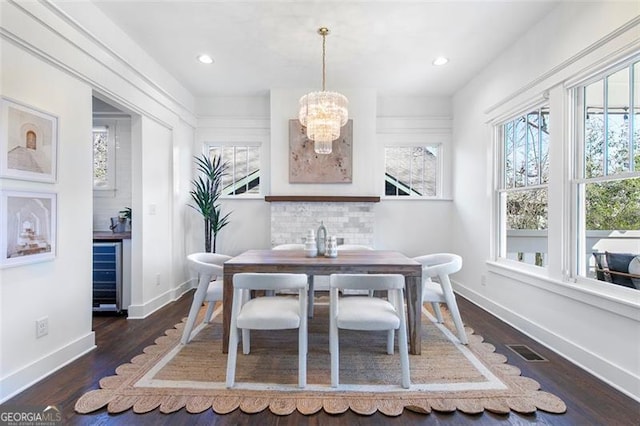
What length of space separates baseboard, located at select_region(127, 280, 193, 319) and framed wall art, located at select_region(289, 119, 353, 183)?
84.8 inches

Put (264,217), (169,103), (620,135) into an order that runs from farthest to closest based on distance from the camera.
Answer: (264,217)
(169,103)
(620,135)

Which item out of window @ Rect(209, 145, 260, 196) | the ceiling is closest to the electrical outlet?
the ceiling

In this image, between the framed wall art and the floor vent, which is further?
the framed wall art

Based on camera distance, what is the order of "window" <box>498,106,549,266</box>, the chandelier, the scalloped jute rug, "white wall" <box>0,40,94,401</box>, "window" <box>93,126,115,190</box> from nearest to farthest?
the scalloped jute rug, "white wall" <box>0,40,94,401</box>, "window" <box>498,106,549,266</box>, the chandelier, "window" <box>93,126,115,190</box>

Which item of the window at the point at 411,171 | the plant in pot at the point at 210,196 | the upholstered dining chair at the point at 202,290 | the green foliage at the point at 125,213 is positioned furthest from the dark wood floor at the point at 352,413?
the window at the point at 411,171

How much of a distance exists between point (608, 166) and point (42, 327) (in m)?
4.20

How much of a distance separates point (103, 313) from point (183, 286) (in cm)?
100

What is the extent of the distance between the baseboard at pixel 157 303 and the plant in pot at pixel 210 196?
627 mm

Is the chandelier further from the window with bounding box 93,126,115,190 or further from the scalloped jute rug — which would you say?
the window with bounding box 93,126,115,190

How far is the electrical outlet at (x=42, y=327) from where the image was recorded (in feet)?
7.06

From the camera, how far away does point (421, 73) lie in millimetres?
4020

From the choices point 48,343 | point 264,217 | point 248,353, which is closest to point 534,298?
point 248,353

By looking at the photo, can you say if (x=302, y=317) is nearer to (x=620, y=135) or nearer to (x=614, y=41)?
(x=620, y=135)

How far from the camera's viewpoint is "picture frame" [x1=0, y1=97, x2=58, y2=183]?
192cm
